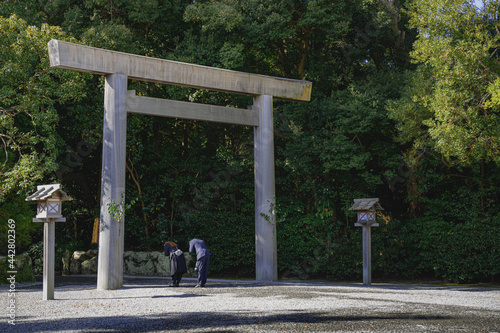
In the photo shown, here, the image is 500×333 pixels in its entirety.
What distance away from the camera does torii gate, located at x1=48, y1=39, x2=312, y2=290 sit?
32.3 feet

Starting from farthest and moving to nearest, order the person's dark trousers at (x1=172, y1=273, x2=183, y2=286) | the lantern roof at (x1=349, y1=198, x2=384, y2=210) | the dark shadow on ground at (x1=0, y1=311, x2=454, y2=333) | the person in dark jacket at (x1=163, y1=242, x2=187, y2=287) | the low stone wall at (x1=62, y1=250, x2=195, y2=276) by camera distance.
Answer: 1. the low stone wall at (x1=62, y1=250, x2=195, y2=276)
2. the lantern roof at (x1=349, y1=198, x2=384, y2=210)
3. the person's dark trousers at (x1=172, y1=273, x2=183, y2=286)
4. the person in dark jacket at (x1=163, y1=242, x2=187, y2=287)
5. the dark shadow on ground at (x1=0, y1=311, x2=454, y2=333)

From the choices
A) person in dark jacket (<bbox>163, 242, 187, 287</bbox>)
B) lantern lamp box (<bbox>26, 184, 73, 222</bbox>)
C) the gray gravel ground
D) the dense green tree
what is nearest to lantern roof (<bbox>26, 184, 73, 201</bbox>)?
lantern lamp box (<bbox>26, 184, 73, 222</bbox>)

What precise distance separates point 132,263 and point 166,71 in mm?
6401

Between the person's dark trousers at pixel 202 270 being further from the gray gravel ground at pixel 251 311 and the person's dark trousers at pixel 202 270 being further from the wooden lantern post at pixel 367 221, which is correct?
the wooden lantern post at pixel 367 221

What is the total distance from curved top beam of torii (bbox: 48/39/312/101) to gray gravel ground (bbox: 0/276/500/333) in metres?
4.42

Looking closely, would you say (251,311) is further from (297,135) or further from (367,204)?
(297,135)

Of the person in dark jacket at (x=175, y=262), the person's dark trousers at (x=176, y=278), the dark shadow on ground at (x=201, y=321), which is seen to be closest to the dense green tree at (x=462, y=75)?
the dark shadow on ground at (x=201, y=321)

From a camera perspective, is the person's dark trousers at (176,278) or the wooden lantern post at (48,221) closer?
the wooden lantern post at (48,221)

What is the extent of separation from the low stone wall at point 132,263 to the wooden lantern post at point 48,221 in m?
6.14

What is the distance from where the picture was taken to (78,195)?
58.4 feet

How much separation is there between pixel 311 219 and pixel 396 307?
7452mm

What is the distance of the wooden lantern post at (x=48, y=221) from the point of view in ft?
26.8

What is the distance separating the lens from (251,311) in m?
6.43

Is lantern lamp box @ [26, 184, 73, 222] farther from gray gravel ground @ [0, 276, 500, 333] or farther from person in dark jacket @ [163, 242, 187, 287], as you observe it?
person in dark jacket @ [163, 242, 187, 287]
